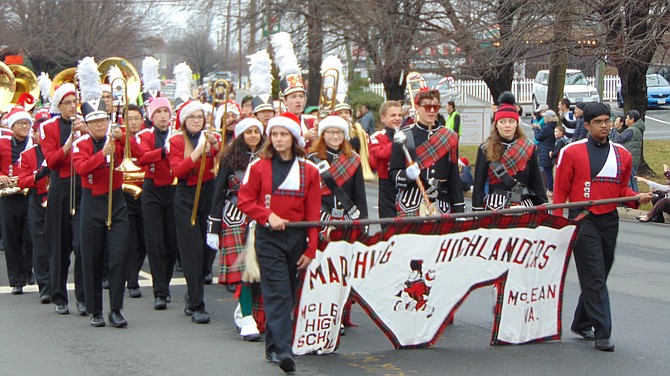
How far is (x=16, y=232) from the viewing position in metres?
11.7

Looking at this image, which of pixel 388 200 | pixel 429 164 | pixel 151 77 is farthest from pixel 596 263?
pixel 151 77

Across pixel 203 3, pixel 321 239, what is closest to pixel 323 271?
pixel 321 239

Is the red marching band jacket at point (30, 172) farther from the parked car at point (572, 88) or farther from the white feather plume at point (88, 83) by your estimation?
the parked car at point (572, 88)

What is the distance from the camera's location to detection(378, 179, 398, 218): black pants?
375 inches

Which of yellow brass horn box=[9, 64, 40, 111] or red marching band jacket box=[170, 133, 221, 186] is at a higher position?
yellow brass horn box=[9, 64, 40, 111]

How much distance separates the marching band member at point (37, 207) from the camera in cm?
1087

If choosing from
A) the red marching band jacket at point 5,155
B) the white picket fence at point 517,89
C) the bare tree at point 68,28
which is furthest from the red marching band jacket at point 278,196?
the bare tree at point 68,28

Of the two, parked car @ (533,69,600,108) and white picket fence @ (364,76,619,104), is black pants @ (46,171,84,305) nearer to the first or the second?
parked car @ (533,69,600,108)

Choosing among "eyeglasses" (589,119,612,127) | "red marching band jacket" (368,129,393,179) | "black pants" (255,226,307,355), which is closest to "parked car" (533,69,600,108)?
"red marching band jacket" (368,129,393,179)

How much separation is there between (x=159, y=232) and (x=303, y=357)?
297 cm

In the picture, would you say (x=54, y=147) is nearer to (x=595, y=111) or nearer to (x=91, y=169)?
(x=91, y=169)

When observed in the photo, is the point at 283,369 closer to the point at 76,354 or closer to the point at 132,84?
the point at 76,354

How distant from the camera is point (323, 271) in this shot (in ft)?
25.6

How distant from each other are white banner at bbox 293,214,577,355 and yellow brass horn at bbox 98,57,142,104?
273 inches
